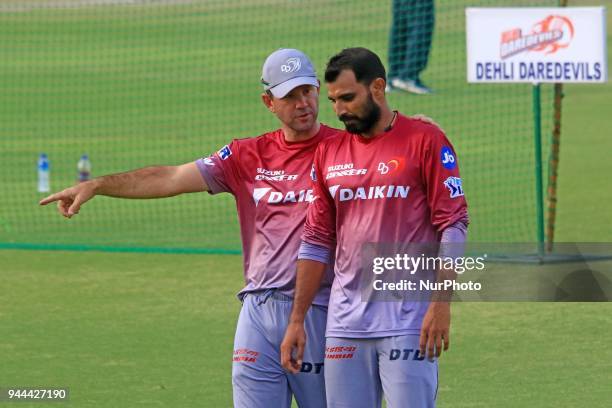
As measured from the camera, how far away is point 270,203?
7879 millimetres

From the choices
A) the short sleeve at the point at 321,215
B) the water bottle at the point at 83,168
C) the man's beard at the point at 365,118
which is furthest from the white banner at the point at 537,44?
the man's beard at the point at 365,118

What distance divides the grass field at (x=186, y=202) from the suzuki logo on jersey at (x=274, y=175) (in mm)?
2490

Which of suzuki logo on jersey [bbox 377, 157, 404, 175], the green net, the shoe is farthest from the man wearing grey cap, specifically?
the shoe

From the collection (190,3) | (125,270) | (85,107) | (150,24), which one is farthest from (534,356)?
(190,3)

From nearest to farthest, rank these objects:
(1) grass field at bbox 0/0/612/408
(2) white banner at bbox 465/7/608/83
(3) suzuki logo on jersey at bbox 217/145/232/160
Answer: (3) suzuki logo on jersey at bbox 217/145/232/160 → (1) grass field at bbox 0/0/612/408 → (2) white banner at bbox 465/7/608/83

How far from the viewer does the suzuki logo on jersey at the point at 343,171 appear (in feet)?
23.4

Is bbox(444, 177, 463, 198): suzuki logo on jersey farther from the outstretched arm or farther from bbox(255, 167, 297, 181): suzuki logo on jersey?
the outstretched arm

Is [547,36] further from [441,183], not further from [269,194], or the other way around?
[441,183]

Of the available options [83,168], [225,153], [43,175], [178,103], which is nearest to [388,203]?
[225,153]

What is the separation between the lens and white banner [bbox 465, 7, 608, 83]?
539 inches

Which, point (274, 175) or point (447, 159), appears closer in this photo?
point (447, 159)

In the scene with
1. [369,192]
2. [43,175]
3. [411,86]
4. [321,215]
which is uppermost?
[411,86]

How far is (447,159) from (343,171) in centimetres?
50

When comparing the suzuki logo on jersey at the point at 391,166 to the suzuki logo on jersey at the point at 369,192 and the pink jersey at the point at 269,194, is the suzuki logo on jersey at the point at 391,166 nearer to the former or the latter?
the suzuki logo on jersey at the point at 369,192
